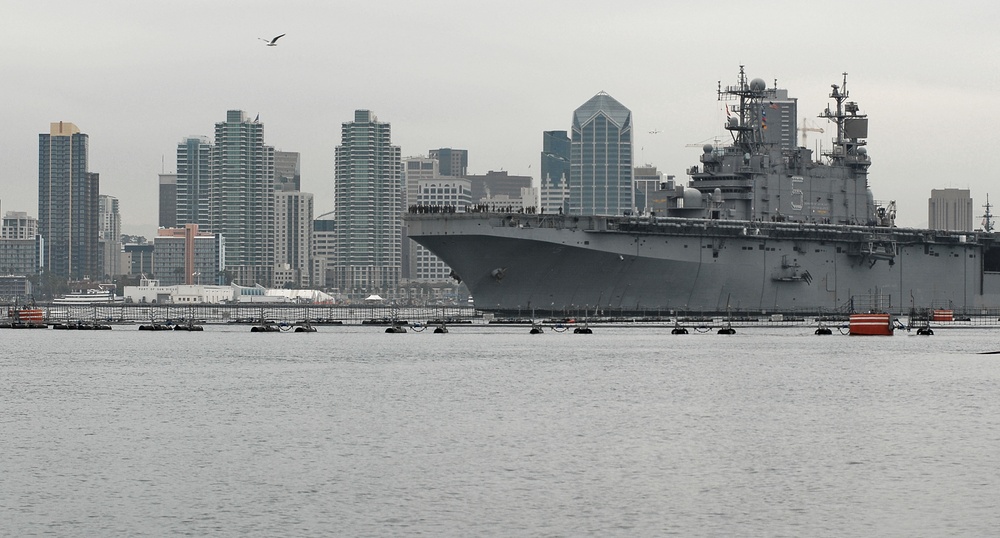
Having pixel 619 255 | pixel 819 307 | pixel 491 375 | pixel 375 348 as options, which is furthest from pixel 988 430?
pixel 819 307

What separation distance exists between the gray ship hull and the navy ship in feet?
0.27

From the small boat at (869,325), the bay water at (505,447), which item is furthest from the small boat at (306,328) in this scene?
the bay water at (505,447)

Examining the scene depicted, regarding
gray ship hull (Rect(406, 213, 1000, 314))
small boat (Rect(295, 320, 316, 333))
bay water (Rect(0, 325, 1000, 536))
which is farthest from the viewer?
small boat (Rect(295, 320, 316, 333))

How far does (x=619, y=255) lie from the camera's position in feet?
247

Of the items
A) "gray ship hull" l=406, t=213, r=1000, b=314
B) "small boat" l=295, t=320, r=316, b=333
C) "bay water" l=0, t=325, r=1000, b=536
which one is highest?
"gray ship hull" l=406, t=213, r=1000, b=314

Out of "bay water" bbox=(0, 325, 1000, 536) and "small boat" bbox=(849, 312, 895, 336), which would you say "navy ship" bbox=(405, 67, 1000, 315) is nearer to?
"small boat" bbox=(849, 312, 895, 336)

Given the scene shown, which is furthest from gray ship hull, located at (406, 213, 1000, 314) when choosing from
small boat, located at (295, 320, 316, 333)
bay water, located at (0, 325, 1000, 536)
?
bay water, located at (0, 325, 1000, 536)

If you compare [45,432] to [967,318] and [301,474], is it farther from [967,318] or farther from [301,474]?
[967,318]

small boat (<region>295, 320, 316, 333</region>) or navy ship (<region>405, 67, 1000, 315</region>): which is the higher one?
navy ship (<region>405, 67, 1000, 315</region>)

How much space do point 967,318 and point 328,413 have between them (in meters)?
66.6

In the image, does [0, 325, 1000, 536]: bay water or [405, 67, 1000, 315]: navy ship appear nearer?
[0, 325, 1000, 536]: bay water

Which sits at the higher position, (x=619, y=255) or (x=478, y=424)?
(x=619, y=255)

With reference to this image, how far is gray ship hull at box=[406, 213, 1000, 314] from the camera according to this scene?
2904 inches

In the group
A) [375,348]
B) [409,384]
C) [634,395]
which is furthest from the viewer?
[375,348]
